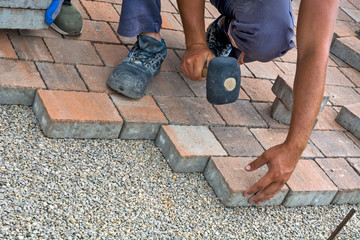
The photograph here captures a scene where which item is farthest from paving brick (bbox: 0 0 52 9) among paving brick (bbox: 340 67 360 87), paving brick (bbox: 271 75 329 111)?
paving brick (bbox: 340 67 360 87)

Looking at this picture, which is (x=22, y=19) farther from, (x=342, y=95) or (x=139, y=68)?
(x=342, y=95)

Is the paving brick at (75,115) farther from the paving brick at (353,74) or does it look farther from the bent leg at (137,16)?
the paving brick at (353,74)

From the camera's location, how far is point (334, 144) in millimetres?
3207

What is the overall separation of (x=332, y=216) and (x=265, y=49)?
0.99m

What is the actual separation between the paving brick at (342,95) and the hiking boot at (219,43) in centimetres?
96

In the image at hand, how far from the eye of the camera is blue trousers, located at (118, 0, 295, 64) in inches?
110

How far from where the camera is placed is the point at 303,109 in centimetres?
222

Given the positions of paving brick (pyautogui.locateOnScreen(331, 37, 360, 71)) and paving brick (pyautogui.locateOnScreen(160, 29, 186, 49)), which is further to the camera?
paving brick (pyautogui.locateOnScreen(331, 37, 360, 71))

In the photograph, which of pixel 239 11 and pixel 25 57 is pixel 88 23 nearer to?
pixel 25 57

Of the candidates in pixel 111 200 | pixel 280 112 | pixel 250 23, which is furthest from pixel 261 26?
pixel 111 200

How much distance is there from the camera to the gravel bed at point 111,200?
2102mm

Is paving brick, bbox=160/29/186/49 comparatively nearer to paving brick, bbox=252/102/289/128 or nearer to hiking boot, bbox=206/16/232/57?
hiking boot, bbox=206/16/232/57

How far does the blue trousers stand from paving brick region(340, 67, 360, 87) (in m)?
1.42

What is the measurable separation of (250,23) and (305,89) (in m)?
0.73
